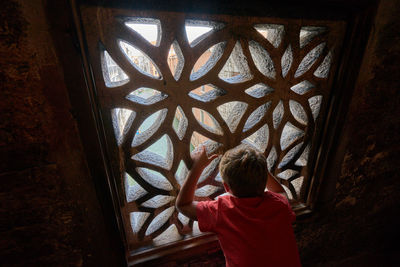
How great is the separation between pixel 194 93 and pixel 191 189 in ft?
1.52

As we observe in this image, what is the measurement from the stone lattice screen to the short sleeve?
0.19 metres

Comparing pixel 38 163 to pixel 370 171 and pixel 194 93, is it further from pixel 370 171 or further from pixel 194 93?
pixel 370 171

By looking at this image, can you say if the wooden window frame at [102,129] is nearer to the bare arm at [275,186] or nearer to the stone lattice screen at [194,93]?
the stone lattice screen at [194,93]

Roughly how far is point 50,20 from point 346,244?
2413mm

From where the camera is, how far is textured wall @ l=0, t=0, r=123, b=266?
601 mm

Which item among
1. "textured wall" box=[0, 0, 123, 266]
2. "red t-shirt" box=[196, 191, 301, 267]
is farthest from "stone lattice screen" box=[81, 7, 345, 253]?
Answer: "red t-shirt" box=[196, 191, 301, 267]

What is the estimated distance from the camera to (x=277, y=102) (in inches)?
38.1

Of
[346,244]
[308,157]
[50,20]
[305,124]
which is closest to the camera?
[50,20]

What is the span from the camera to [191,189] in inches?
35.1

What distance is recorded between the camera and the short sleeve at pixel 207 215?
2.68 feet

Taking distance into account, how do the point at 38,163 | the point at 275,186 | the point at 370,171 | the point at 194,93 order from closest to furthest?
the point at 38,163 < the point at 194,93 < the point at 275,186 < the point at 370,171

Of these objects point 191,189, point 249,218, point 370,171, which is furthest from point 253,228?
point 370,171

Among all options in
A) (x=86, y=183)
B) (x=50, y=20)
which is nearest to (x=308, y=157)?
(x=86, y=183)

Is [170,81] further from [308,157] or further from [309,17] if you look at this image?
[308,157]
